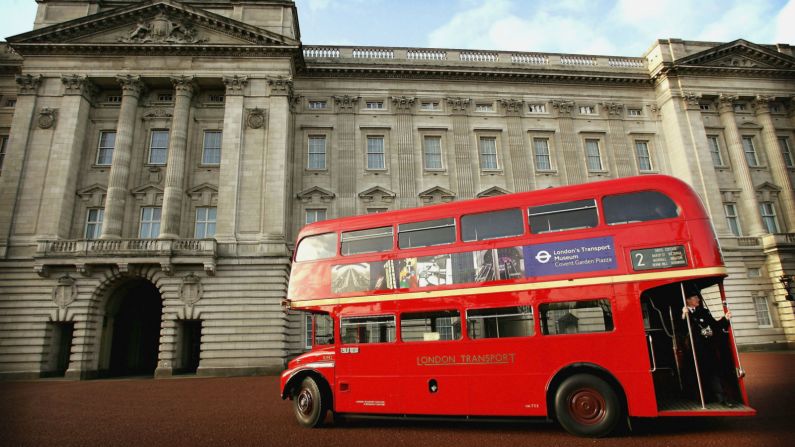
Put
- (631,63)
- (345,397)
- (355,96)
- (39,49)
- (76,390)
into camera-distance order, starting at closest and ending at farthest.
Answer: (345,397), (76,390), (39,49), (355,96), (631,63)

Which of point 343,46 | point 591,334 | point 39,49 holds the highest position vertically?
point 343,46

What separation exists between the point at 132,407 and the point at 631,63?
35.9 metres

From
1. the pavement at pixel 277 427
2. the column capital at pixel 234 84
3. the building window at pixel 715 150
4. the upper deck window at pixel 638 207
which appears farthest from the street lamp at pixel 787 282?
the column capital at pixel 234 84

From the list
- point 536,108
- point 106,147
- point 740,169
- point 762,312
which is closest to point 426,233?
point 536,108

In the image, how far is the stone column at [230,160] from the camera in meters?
23.3

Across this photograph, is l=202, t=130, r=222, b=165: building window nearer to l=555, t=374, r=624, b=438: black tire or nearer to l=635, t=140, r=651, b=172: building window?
l=555, t=374, r=624, b=438: black tire

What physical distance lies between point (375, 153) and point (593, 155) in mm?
15177

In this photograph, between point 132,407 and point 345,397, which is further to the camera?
point 132,407

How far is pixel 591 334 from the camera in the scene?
25.6 feet

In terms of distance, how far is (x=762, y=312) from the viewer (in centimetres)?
2662

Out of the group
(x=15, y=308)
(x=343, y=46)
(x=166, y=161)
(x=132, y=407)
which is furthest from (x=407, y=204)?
(x=15, y=308)

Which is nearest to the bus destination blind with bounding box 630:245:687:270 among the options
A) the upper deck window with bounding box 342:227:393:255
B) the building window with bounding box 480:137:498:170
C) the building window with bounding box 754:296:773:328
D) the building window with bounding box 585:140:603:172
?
the upper deck window with bounding box 342:227:393:255

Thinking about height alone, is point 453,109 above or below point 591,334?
above

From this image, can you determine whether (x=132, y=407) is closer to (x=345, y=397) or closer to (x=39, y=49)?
(x=345, y=397)
